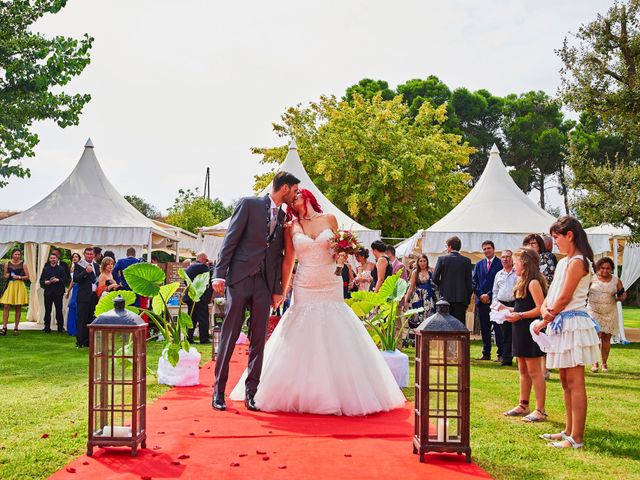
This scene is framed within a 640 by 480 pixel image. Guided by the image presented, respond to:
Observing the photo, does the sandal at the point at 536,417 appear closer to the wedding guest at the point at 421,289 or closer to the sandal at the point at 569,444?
the sandal at the point at 569,444

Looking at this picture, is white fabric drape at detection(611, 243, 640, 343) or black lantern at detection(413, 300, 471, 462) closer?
black lantern at detection(413, 300, 471, 462)

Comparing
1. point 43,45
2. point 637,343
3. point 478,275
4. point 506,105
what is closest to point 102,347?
point 478,275

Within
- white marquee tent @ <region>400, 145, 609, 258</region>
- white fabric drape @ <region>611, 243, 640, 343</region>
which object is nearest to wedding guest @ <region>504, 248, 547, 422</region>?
white marquee tent @ <region>400, 145, 609, 258</region>

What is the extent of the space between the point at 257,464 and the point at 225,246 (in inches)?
94.7

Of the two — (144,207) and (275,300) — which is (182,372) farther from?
(144,207)

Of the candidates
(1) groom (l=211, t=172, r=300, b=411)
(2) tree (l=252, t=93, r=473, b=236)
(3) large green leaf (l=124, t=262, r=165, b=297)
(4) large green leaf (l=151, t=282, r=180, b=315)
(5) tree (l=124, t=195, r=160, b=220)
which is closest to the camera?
(1) groom (l=211, t=172, r=300, b=411)

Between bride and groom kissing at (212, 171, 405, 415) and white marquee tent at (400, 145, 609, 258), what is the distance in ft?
31.5

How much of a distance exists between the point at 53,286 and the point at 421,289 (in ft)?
27.3

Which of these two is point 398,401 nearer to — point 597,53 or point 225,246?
point 225,246

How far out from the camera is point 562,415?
21.2 ft

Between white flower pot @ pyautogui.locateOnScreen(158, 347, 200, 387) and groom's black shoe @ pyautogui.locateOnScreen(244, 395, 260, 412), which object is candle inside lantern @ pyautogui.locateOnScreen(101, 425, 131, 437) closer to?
groom's black shoe @ pyautogui.locateOnScreen(244, 395, 260, 412)

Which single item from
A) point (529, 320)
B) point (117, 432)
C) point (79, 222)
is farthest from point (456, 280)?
point (79, 222)

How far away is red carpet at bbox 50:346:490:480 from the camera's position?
4062 mm

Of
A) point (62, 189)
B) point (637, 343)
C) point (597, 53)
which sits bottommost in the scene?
point (637, 343)
